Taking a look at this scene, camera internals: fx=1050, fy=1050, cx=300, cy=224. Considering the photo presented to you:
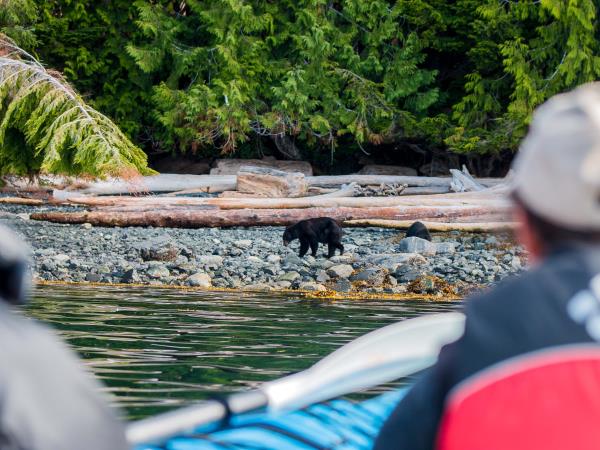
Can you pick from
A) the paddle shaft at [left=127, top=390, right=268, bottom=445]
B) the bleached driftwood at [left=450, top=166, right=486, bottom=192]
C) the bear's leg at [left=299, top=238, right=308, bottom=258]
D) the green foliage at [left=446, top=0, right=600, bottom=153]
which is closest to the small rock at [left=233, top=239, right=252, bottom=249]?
the bear's leg at [left=299, top=238, right=308, bottom=258]

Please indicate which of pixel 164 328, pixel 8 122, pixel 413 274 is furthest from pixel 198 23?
pixel 164 328

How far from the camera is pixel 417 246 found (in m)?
14.9

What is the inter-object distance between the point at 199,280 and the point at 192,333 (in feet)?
12.7

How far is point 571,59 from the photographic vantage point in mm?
26141

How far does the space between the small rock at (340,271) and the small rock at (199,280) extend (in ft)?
5.02

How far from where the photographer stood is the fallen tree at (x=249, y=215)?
1766 cm

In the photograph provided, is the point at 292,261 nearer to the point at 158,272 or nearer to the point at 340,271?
the point at 340,271

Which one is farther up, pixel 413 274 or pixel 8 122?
pixel 8 122

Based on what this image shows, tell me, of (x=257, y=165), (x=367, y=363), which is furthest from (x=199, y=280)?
(x=257, y=165)

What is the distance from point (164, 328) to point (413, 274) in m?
4.70

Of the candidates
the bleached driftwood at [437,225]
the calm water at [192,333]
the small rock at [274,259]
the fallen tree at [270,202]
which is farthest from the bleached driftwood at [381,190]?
the calm water at [192,333]

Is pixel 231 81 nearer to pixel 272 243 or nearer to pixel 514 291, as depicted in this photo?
pixel 272 243

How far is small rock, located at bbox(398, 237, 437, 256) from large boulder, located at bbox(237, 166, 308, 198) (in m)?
7.95

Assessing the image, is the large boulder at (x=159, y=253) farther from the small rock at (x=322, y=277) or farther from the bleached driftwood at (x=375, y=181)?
the bleached driftwood at (x=375, y=181)
